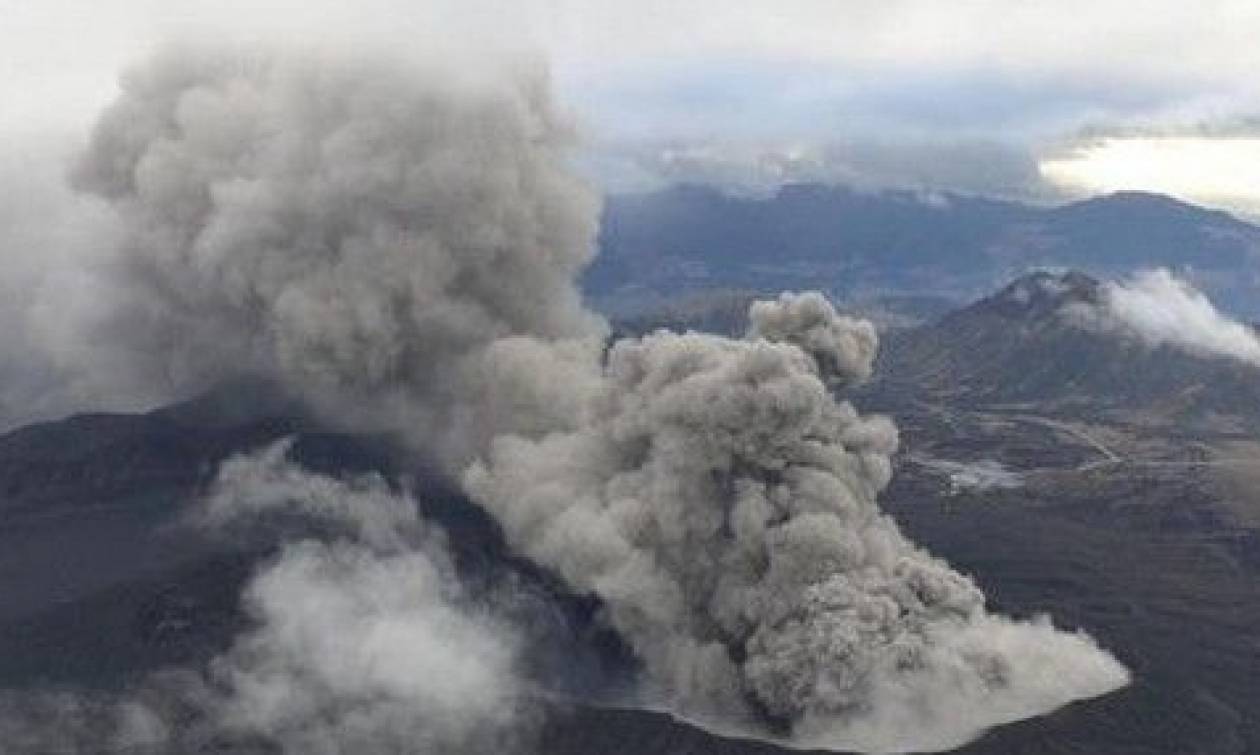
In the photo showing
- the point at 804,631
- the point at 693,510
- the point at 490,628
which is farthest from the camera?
the point at 490,628

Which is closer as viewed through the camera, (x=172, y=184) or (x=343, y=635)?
(x=343, y=635)

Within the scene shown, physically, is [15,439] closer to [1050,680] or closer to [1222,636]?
[1050,680]

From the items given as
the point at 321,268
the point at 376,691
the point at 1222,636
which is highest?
the point at 321,268

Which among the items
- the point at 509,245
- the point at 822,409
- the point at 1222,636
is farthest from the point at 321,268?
the point at 1222,636

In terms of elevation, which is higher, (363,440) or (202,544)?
(363,440)

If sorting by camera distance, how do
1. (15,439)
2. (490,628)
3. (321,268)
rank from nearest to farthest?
(490,628)
(321,268)
(15,439)

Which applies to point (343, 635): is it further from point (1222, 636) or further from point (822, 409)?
point (1222, 636)
